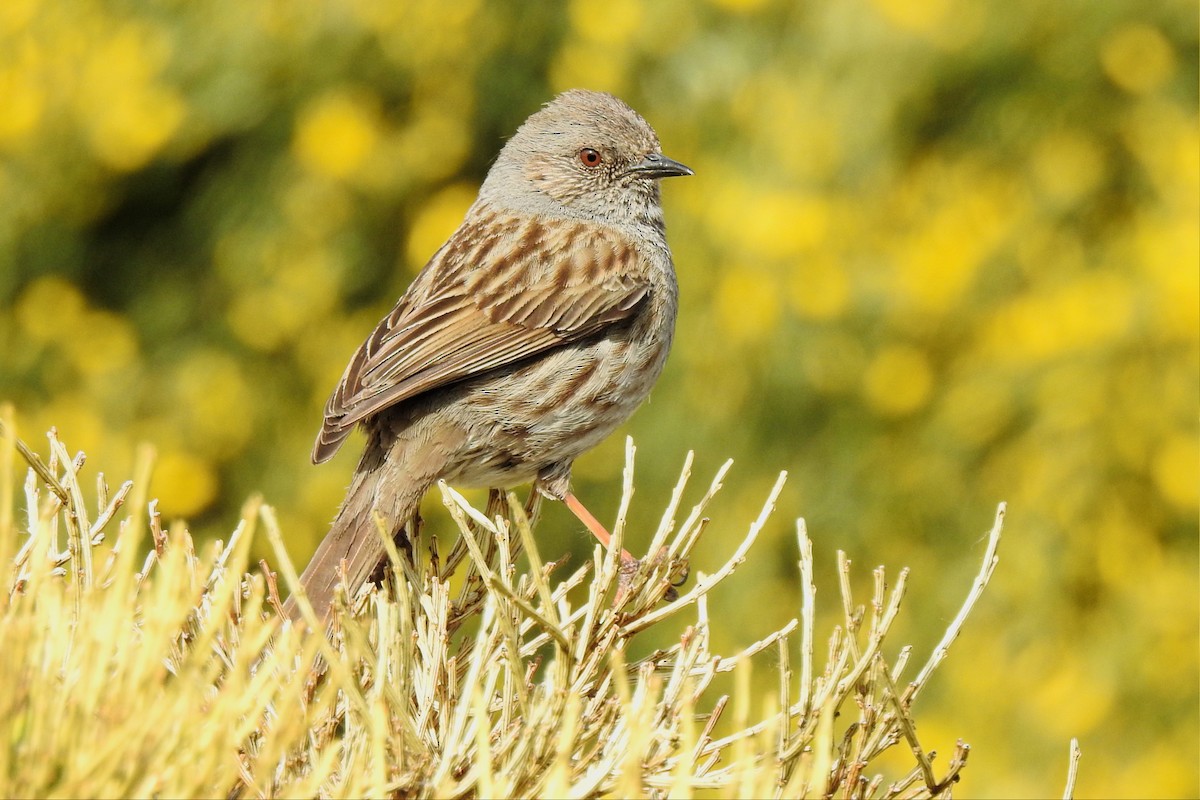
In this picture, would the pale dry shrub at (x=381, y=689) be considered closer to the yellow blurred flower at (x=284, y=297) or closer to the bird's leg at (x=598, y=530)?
the bird's leg at (x=598, y=530)

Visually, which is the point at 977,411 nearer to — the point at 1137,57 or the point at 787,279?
the point at 787,279

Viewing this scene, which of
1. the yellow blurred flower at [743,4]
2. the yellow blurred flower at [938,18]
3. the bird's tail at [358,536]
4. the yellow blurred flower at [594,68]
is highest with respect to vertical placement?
the yellow blurred flower at [743,4]

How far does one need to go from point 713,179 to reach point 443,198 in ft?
3.93

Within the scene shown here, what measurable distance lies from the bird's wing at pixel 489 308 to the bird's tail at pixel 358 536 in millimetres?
151

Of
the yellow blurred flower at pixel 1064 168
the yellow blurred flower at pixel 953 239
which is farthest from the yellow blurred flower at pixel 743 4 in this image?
the yellow blurred flower at pixel 1064 168

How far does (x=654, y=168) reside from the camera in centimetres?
421

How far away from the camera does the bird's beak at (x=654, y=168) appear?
4.19 meters

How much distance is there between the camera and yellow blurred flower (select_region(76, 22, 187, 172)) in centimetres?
571

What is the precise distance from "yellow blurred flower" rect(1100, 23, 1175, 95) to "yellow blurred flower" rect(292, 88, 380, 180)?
3.32m

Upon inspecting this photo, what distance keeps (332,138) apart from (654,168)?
7.12 ft

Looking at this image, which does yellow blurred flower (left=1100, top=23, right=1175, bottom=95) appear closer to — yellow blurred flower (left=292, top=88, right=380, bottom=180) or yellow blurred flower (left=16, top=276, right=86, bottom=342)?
yellow blurred flower (left=292, top=88, right=380, bottom=180)

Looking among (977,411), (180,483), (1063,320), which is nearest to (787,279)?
(977,411)

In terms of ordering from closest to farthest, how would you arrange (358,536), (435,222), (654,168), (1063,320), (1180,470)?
(358,536) < (654,168) < (1180,470) < (1063,320) < (435,222)

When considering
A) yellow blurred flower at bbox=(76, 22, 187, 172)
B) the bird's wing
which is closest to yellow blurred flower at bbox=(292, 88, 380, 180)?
yellow blurred flower at bbox=(76, 22, 187, 172)
